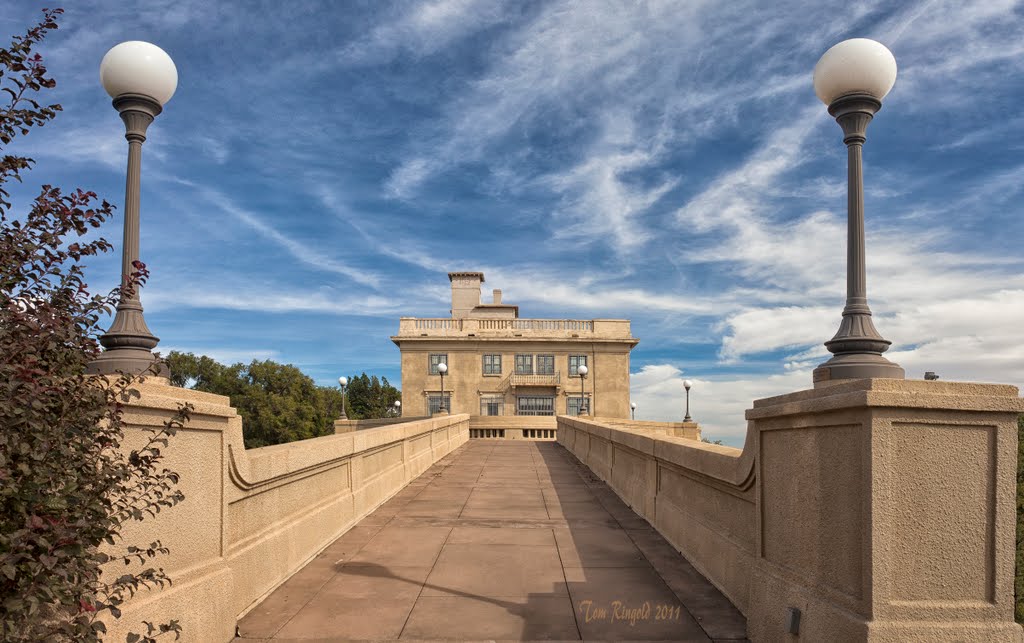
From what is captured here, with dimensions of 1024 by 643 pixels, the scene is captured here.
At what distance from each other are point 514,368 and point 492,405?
3.49 metres

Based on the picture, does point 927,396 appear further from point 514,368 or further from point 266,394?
point 266,394

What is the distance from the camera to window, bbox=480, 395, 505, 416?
5562 cm

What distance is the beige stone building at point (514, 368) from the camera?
181ft

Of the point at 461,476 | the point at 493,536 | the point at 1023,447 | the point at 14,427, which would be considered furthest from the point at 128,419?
the point at 1023,447

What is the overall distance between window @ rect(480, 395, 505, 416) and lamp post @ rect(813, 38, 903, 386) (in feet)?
159

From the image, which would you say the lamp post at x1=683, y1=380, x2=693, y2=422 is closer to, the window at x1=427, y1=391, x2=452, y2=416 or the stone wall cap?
the window at x1=427, y1=391, x2=452, y2=416

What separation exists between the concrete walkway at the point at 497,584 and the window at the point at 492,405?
44.1m

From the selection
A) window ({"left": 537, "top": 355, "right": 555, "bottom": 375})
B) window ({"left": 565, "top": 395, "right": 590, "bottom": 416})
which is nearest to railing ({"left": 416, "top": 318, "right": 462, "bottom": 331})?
window ({"left": 537, "top": 355, "right": 555, "bottom": 375})

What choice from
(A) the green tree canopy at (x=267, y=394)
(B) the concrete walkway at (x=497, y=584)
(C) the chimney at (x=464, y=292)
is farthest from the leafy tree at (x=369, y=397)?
(B) the concrete walkway at (x=497, y=584)

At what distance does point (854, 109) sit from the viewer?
797 cm

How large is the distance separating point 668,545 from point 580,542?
3.65 feet

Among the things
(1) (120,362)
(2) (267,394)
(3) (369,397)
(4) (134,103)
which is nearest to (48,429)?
(1) (120,362)

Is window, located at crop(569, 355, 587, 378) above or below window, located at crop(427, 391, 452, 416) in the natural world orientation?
above

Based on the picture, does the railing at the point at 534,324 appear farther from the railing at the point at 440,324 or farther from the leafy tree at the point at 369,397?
the leafy tree at the point at 369,397
